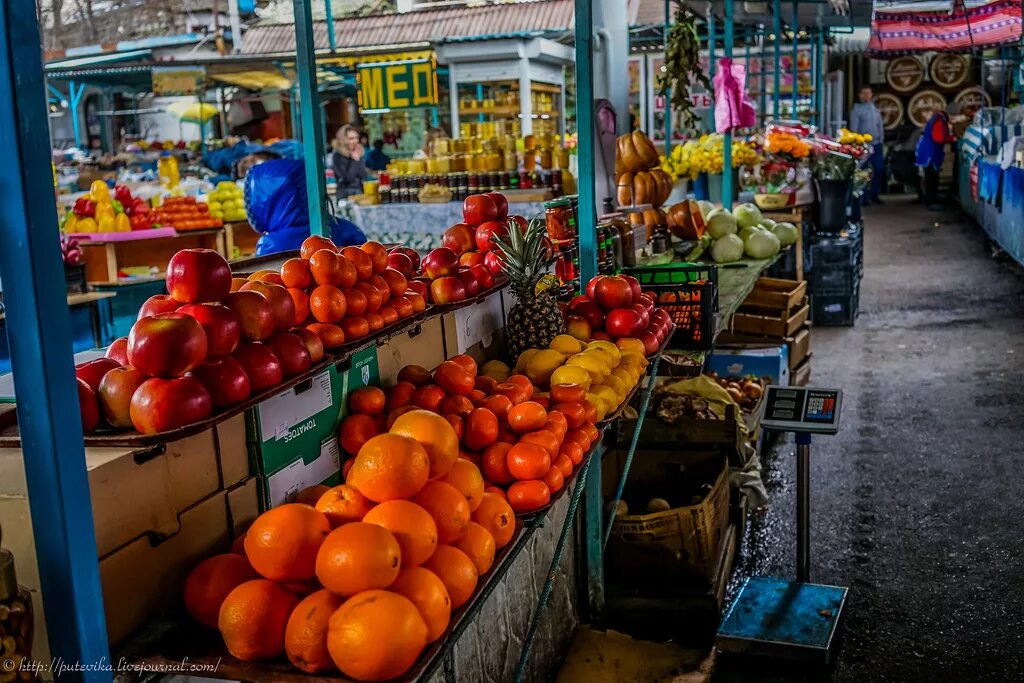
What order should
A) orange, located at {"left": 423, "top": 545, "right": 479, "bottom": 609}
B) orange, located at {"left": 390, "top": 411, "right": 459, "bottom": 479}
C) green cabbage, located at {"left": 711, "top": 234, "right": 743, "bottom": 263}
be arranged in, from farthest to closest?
green cabbage, located at {"left": 711, "top": 234, "right": 743, "bottom": 263}
orange, located at {"left": 390, "top": 411, "right": 459, "bottom": 479}
orange, located at {"left": 423, "top": 545, "right": 479, "bottom": 609}

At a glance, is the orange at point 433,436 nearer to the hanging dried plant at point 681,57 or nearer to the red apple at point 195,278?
the red apple at point 195,278

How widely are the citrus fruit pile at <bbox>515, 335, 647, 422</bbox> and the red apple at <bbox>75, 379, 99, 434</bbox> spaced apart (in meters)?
1.39

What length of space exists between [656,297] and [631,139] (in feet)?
8.83

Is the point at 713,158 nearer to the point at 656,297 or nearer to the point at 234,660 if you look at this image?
the point at 656,297

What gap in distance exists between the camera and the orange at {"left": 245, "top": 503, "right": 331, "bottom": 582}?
1.79m

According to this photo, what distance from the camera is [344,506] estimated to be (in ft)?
6.35

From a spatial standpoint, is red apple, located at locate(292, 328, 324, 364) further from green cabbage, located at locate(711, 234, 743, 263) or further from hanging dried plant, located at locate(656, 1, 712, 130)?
hanging dried plant, located at locate(656, 1, 712, 130)

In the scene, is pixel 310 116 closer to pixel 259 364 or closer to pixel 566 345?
pixel 566 345

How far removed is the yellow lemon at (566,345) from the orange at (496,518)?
1.13 meters

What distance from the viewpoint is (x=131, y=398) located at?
175 centimetres

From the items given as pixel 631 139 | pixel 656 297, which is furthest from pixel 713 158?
pixel 656 297

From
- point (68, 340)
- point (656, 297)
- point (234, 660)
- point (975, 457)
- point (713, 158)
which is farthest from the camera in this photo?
point (713, 158)

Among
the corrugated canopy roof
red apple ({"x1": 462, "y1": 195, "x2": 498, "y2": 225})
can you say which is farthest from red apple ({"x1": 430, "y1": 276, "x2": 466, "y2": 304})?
the corrugated canopy roof

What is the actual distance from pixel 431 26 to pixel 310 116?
49.2 ft
